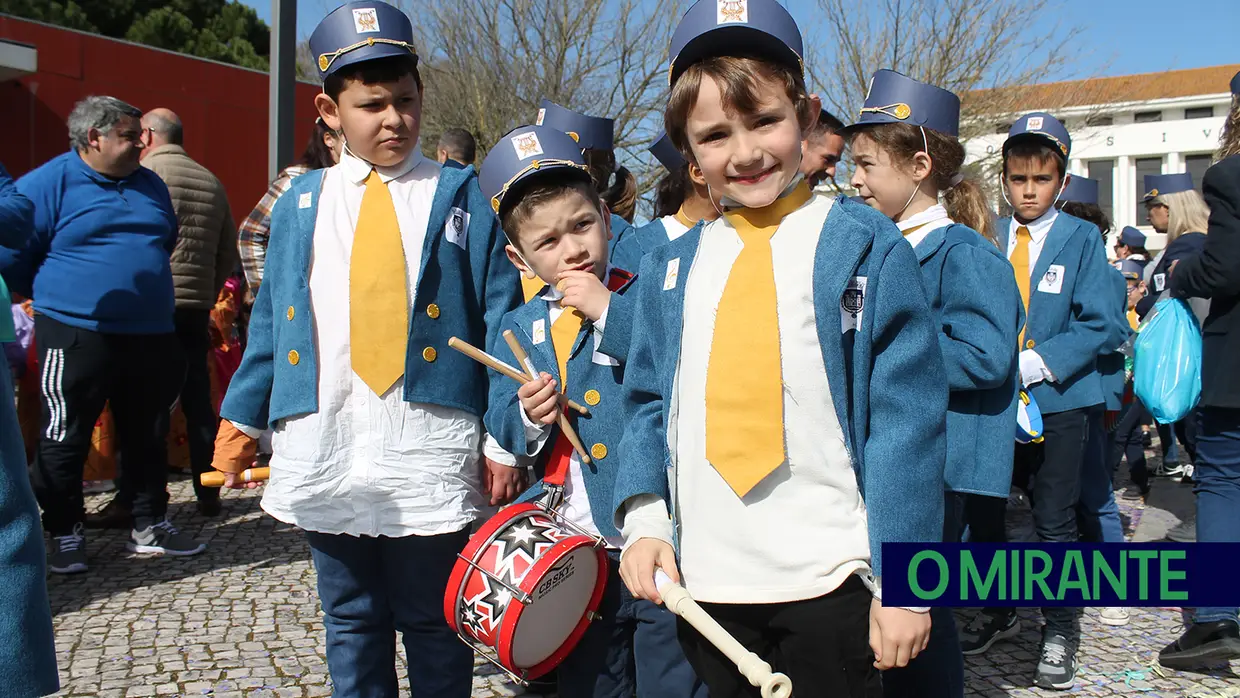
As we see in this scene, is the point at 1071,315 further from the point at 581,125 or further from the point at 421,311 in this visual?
the point at 421,311

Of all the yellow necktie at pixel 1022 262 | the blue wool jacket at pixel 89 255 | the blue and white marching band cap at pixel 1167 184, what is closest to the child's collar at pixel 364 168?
the yellow necktie at pixel 1022 262

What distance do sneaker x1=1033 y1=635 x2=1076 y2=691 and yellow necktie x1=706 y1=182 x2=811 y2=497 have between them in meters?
2.81

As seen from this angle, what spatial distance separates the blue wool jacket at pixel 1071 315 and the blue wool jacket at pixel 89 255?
13.9ft

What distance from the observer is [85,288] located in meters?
5.35

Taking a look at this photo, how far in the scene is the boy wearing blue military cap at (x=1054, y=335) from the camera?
13.8 ft

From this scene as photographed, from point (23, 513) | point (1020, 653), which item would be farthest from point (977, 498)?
point (23, 513)

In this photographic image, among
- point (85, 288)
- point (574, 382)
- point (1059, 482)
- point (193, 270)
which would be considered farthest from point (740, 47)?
point (193, 270)

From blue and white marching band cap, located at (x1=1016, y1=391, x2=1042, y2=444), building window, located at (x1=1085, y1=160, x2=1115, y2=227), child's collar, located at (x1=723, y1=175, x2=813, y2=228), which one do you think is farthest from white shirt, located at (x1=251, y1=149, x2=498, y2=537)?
building window, located at (x1=1085, y1=160, x2=1115, y2=227)

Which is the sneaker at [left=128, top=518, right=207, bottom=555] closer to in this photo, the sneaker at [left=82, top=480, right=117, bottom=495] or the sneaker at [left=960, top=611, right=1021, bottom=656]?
the sneaker at [left=82, top=480, right=117, bottom=495]

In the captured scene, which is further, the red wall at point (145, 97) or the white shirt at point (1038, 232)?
the red wall at point (145, 97)

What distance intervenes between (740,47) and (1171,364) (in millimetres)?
3569

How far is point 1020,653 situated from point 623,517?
310cm

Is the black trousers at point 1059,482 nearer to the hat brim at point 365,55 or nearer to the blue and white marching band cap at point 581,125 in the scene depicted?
the blue and white marching band cap at point 581,125

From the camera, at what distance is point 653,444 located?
7.14 feet
